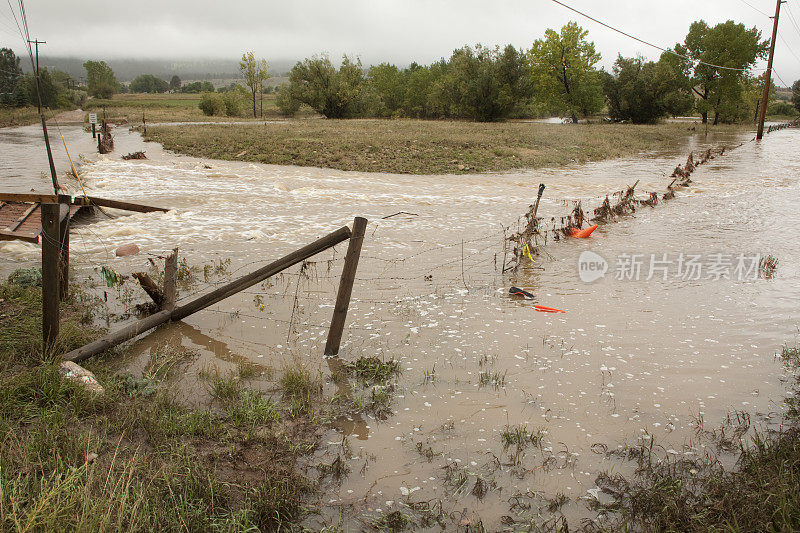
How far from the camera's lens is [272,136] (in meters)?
32.1

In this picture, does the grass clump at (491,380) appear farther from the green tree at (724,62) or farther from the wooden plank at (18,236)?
the green tree at (724,62)

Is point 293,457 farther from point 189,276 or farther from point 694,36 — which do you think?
point 694,36

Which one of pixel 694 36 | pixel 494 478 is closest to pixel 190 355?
pixel 494 478

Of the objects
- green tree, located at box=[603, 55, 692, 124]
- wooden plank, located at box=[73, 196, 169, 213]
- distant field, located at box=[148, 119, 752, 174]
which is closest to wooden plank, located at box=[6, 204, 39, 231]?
wooden plank, located at box=[73, 196, 169, 213]

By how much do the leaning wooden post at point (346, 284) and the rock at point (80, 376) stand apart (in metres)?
2.40

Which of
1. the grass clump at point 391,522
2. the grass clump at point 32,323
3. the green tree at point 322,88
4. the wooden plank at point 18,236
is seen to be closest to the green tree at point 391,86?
the green tree at point 322,88

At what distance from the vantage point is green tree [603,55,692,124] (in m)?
58.7

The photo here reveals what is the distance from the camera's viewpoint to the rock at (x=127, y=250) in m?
10.9

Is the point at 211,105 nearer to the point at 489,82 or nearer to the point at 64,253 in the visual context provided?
the point at 489,82

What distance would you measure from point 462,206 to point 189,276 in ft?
30.7

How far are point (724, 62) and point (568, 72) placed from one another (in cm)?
1969

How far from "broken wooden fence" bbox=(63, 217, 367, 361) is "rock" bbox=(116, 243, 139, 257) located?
15.7 ft

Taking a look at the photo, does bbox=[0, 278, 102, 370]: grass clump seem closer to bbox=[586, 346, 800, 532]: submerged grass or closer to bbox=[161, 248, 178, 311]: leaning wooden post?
bbox=[161, 248, 178, 311]: leaning wooden post

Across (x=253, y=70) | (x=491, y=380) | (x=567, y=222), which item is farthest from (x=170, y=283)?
(x=253, y=70)
